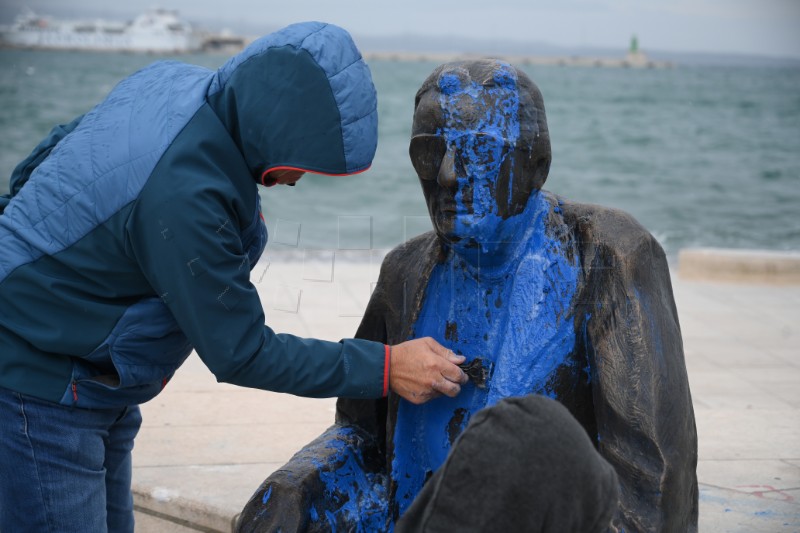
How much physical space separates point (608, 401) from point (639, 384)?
0.08 meters

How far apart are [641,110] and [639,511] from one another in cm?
4155

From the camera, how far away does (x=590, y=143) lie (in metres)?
31.7

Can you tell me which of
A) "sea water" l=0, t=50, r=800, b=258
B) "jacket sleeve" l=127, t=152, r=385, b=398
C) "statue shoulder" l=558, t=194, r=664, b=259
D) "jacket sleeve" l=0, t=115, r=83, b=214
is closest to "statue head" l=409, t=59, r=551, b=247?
"statue shoulder" l=558, t=194, r=664, b=259

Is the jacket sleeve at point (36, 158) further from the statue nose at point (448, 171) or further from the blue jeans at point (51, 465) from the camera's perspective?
the statue nose at point (448, 171)

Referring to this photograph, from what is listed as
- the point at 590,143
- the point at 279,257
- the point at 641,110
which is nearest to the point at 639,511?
the point at 279,257

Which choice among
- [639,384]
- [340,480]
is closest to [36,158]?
[340,480]

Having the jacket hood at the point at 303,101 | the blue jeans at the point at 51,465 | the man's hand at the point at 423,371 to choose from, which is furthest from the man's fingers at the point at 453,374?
the blue jeans at the point at 51,465

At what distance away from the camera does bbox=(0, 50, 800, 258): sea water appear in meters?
19.4

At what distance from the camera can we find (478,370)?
102 inches

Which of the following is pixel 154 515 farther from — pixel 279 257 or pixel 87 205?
pixel 279 257

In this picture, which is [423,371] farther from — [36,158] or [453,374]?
[36,158]

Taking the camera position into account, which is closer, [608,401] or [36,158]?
[608,401]

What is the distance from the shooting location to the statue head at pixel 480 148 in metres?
2.44

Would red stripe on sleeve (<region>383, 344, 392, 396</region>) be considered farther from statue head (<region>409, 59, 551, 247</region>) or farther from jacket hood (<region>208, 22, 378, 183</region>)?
jacket hood (<region>208, 22, 378, 183</region>)
